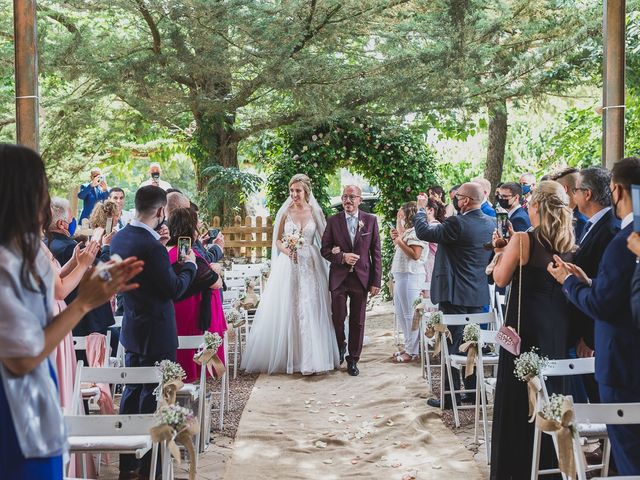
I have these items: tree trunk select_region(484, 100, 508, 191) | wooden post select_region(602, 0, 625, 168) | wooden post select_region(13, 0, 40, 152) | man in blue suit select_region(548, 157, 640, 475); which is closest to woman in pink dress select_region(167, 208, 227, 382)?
wooden post select_region(13, 0, 40, 152)

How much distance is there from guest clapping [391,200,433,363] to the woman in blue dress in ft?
21.0

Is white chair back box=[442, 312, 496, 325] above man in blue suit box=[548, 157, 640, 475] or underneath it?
underneath

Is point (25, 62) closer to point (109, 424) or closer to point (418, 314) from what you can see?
point (109, 424)

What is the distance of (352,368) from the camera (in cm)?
830

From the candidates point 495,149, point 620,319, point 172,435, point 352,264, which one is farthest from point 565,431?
point 495,149

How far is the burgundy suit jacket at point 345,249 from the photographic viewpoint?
8.29 metres

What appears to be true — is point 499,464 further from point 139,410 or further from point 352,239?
point 352,239

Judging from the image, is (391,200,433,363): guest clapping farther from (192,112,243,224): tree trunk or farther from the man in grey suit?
(192,112,243,224): tree trunk

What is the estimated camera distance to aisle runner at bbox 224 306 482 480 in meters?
5.16

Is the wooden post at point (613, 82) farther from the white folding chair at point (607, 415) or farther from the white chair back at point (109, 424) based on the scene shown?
the white chair back at point (109, 424)

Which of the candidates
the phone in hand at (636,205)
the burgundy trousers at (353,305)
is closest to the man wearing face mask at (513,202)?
the burgundy trousers at (353,305)

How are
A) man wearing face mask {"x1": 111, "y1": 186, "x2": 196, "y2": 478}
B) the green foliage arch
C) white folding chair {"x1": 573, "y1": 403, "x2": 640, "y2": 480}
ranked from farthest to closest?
the green foliage arch < man wearing face mask {"x1": 111, "y1": 186, "x2": 196, "y2": 478} < white folding chair {"x1": 573, "y1": 403, "x2": 640, "y2": 480}

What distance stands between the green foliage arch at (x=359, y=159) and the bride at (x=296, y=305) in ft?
13.2

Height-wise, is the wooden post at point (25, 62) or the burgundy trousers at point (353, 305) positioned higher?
the wooden post at point (25, 62)
